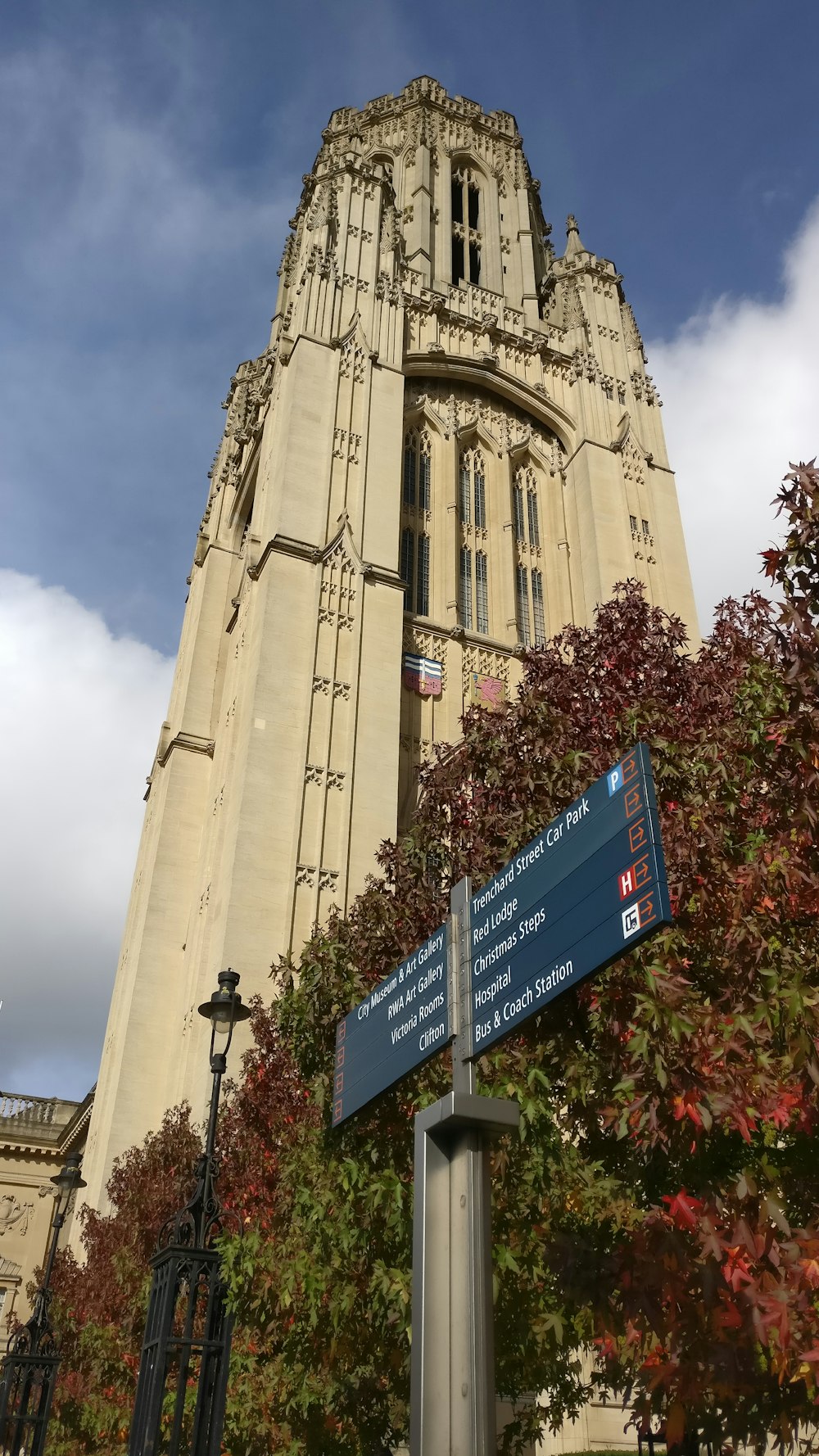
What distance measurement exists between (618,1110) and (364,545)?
20894 mm

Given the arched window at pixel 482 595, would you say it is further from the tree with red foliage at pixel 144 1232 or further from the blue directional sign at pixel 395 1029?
the blue directional sign at pixel 395 1029

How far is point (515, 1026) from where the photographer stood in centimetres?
422

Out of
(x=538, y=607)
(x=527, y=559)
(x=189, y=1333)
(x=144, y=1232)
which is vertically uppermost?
(x=527, y=559)

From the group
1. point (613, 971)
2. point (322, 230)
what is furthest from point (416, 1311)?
point (322, 230)

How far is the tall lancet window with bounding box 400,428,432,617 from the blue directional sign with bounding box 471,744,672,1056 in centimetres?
2280

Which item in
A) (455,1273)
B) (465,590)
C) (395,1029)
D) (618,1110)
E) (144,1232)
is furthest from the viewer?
(465,590)

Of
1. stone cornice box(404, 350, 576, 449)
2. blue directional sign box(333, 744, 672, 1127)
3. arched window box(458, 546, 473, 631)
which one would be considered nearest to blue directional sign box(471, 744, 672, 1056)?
blue directional sign box(333, 744, 672, 1127)

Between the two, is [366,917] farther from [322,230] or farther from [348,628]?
[322,230]

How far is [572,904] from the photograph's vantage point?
14.2ft

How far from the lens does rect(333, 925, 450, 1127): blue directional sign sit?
4852 millimetres

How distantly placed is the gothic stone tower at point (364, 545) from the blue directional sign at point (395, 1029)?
47.1 ft

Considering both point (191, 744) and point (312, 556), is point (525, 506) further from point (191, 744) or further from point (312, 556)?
point (191, 744)

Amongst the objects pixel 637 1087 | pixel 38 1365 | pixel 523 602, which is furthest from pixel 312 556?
pixel 637 1087

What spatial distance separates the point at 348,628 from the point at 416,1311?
70.3 feet
